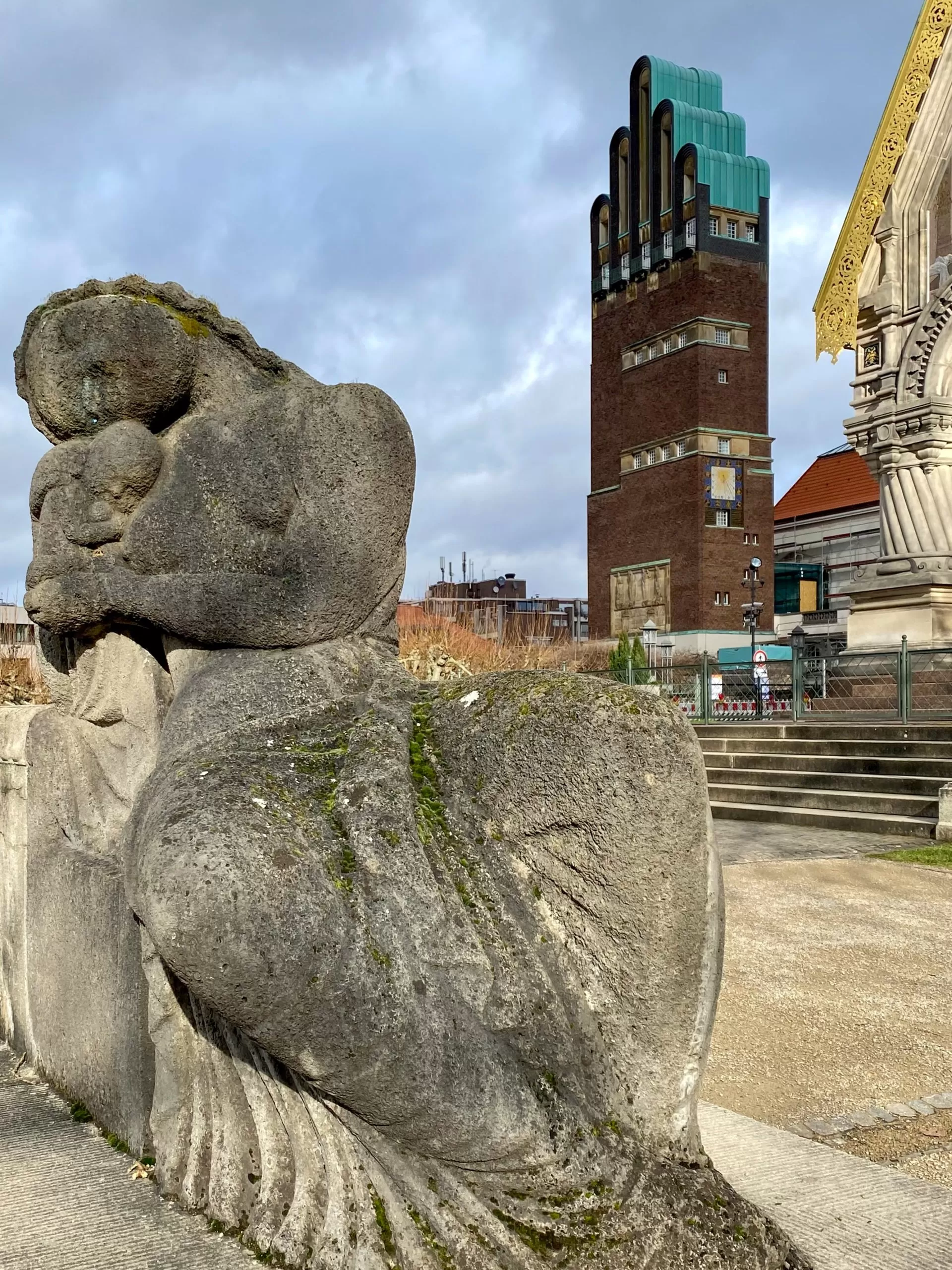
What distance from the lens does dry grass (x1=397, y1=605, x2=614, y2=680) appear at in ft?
44.5

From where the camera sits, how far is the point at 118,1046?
8.39ft

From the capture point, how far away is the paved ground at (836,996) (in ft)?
12.4

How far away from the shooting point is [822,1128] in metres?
3.48

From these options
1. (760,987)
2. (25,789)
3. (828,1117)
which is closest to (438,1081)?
(25,789)

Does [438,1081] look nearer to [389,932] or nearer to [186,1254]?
[389,932]

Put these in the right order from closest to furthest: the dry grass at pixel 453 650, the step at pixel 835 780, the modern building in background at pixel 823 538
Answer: the step at pixel 835 780
the dry grass at pixel 453 650
the modern building in background at pixel 823 538

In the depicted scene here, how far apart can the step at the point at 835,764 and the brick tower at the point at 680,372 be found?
105 ft

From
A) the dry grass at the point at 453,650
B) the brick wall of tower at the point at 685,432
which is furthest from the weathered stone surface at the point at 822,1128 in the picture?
the brick wall of tower at the point at 685,432

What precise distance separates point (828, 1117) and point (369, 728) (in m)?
2.36

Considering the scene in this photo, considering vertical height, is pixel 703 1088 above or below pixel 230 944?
below

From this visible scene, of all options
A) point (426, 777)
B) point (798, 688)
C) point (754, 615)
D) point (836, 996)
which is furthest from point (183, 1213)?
point (754, 615)

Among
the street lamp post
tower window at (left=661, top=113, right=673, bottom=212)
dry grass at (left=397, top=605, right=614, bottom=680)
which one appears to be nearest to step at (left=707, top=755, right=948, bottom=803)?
dry grass at (left=397, top=605, right=614, bottom=680)

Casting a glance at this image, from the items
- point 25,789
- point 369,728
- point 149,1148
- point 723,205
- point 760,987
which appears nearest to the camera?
point 369,728

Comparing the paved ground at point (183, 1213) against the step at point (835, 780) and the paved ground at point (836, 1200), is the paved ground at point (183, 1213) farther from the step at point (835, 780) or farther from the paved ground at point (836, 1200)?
the step at point (835, 780)
